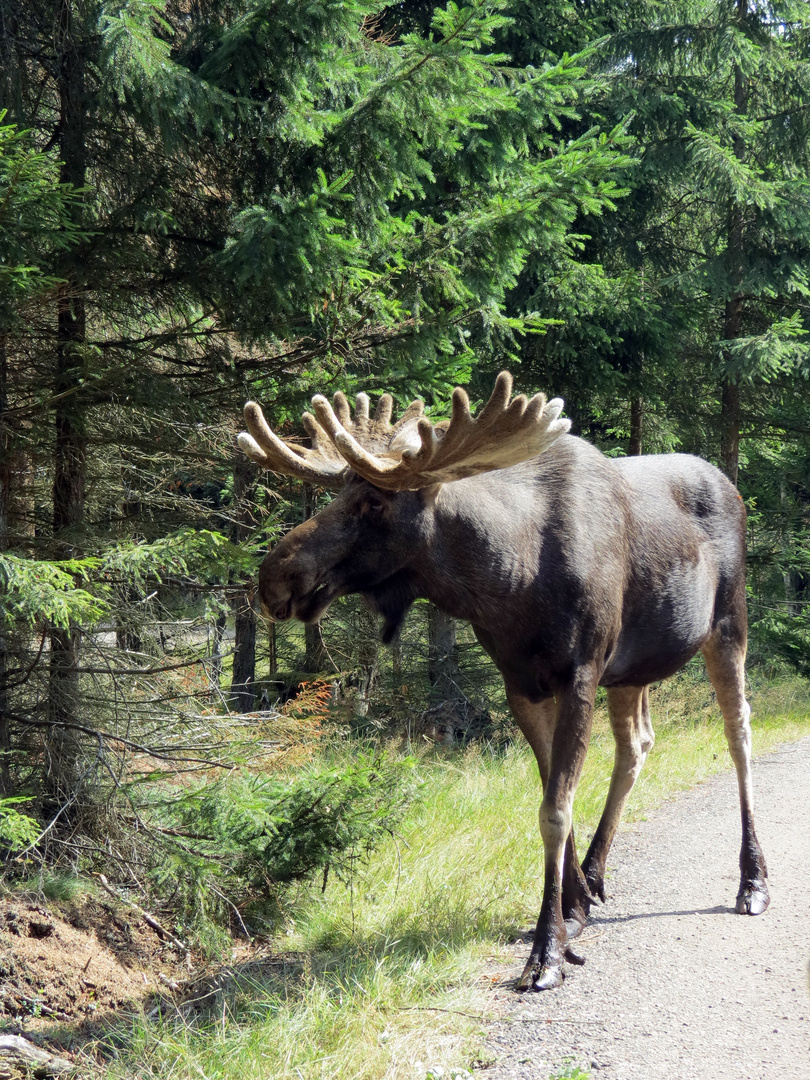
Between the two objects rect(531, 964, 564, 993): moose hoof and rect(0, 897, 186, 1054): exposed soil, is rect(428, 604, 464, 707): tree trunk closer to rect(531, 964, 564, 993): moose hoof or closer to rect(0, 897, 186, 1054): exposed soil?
rect(0, 897, 186, 1054): exposed soil

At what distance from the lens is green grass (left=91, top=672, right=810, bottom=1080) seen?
3748mm

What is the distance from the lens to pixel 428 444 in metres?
4.26

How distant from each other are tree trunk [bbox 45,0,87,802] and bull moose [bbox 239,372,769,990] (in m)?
1.31

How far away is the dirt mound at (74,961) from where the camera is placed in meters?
4.59

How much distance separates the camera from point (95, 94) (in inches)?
207

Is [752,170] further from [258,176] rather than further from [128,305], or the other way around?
[128,305]

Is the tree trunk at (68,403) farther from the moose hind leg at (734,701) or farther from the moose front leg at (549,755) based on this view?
the moose hind leg at (734,701)

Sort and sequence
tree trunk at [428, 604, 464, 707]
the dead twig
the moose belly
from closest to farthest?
the dead twig → the moose belly → tree trunk at [428, 604, 464, 707]

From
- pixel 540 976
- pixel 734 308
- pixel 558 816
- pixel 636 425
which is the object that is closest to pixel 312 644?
pixel 636 425

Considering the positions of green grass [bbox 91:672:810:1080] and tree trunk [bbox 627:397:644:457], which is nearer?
green grass [bbox 91:672:810:1080]

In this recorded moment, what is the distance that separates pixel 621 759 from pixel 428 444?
115 inches

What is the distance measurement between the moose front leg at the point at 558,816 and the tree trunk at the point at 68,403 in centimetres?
265

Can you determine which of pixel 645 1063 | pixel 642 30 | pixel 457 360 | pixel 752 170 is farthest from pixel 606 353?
pixel 645 1063

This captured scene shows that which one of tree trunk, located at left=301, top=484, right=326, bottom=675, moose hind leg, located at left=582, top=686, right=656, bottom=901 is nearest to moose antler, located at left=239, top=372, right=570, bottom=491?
moose hind leg, located at left=582, top=686, right=656, bottom=901
